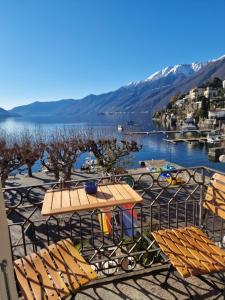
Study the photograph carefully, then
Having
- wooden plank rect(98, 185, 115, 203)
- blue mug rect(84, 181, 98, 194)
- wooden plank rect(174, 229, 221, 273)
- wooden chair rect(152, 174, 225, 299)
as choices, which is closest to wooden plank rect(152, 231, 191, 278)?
wooden chair rect(152, 174, 225, 299)

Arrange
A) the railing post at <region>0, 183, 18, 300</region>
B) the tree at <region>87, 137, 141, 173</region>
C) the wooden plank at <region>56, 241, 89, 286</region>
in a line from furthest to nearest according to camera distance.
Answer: the tree at <region>87, 137, 141, 173</region>, the wooden plank at <region>56, 241, 89, 286</region>, the railing post at <region>0, 183, 18, 300</region>

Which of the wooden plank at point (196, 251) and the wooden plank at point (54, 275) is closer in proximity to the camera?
the wooden plank at point (54, 275)

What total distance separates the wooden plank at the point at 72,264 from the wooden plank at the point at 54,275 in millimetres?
119

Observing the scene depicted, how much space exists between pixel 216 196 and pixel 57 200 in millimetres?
1754

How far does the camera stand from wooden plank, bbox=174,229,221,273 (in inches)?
83.7

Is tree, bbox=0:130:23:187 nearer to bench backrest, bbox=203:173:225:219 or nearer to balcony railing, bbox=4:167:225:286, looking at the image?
balcony railing, bbox=4:167:225:286

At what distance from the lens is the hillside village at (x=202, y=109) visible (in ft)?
228

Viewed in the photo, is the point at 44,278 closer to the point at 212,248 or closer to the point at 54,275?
the point at 54,275

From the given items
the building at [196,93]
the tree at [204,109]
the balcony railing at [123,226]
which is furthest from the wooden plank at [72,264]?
the building at [196,93]

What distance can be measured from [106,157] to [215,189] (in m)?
15.2

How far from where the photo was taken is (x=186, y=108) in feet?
287

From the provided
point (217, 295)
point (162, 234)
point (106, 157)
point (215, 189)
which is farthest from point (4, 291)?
point (106, 157)

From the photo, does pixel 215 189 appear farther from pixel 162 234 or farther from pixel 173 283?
pixel 173 283

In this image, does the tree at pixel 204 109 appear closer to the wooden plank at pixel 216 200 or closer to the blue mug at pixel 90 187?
the wooden plank at pixel 216 200
